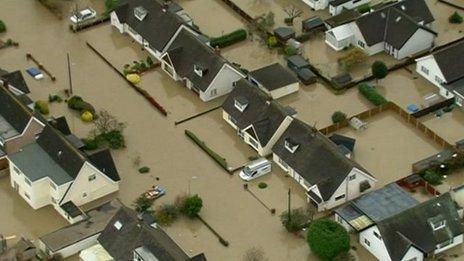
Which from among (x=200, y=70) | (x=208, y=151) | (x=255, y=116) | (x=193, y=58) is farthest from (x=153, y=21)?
(x=208, y=151)

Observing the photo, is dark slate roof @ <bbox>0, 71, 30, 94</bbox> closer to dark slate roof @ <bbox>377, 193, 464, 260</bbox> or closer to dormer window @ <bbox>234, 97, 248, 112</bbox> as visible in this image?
dormer window @ <bbox>234, 97, 248, 112</bbox>

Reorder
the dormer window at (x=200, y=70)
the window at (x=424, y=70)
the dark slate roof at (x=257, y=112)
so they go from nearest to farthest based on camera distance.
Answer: the dark slate roof at (x=257, y=112)
the dormer window at (x=200, y=70)
the window at (x=424, y=70)

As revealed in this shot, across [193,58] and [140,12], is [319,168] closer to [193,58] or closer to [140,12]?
[193,58]

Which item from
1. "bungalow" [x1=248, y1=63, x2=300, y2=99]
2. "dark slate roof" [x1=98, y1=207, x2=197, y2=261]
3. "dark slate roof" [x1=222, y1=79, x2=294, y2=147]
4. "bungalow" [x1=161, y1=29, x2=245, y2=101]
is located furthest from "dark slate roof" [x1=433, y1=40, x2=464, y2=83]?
"dark slate roof" [x1=98, y1=207, x2=197, y2=261]

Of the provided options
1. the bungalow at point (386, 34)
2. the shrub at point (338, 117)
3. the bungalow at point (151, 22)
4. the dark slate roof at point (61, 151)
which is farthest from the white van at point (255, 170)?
the bungalow at point (386, 34)

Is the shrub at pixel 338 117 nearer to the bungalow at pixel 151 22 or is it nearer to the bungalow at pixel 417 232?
the bungalow at pixel 417 232

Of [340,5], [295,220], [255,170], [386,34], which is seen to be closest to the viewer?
[295,220]
